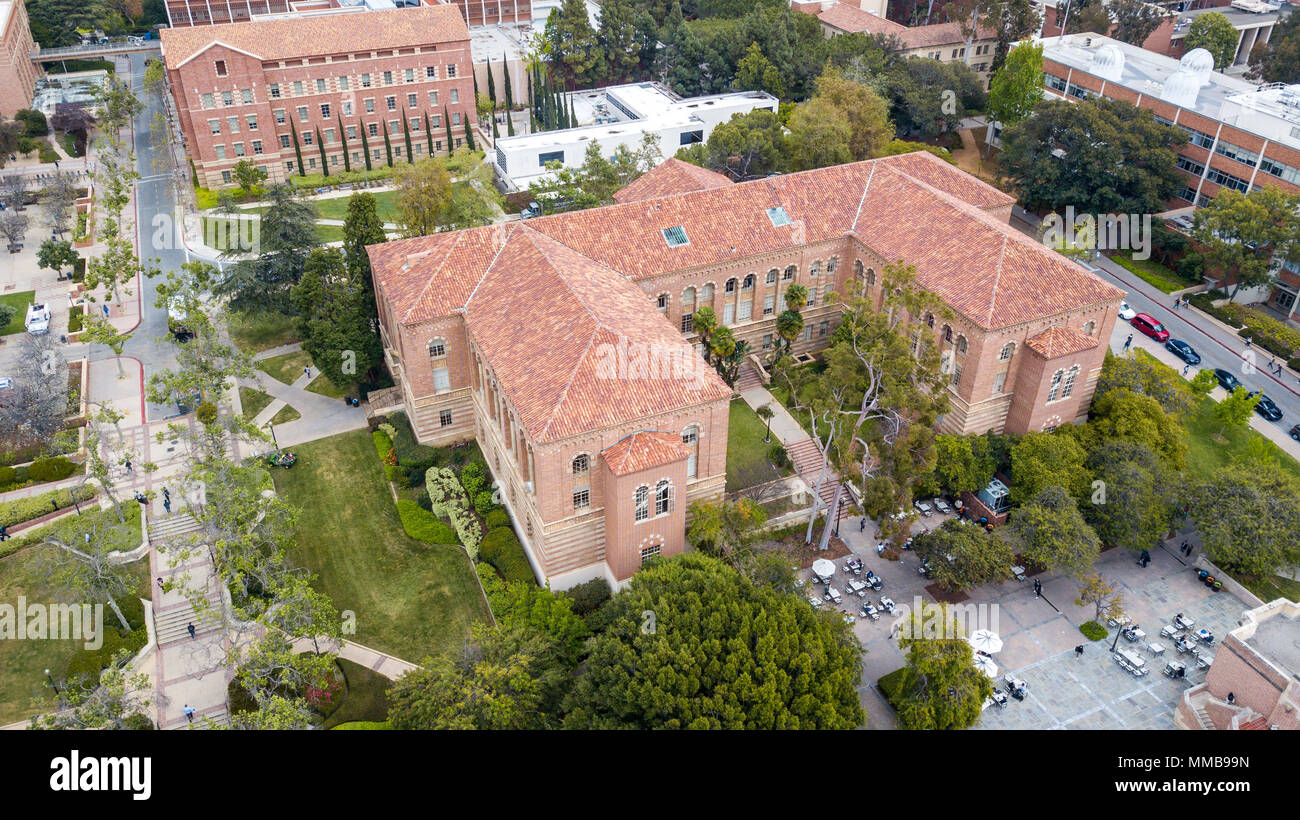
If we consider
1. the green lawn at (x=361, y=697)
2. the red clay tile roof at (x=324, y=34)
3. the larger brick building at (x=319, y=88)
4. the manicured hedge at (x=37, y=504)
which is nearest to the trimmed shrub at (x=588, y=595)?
the green lawn at (x=361, y=697)

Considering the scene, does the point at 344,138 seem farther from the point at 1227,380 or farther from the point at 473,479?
the point at 1227,380

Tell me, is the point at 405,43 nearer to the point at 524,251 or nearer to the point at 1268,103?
the point at 524,251

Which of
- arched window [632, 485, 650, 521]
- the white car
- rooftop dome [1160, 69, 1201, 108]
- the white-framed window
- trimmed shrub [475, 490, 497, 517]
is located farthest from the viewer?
rooftop dome [1160, 69, 1201, 108]

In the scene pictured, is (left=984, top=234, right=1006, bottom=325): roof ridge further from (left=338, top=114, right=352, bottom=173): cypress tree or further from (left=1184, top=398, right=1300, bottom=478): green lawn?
(left=338, top=114, right=352, bottom=173): cypress tree

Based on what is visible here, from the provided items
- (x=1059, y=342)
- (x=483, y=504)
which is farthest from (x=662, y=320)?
(x=1059, y=342)

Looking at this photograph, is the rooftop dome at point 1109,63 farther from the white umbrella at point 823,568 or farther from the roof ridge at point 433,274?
the roof ridge at point 433,274

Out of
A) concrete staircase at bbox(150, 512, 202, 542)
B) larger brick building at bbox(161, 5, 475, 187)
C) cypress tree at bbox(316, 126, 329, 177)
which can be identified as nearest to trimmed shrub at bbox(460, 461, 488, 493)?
concrete staircase at bbox(150, 512, 202, 542)
